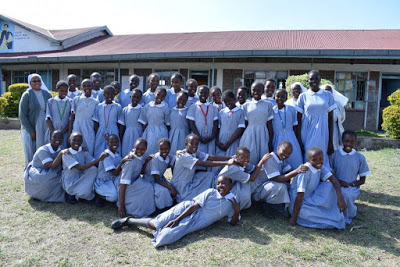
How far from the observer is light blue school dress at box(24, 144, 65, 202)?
3889mm

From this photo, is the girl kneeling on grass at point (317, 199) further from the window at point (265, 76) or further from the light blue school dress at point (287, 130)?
the window at point (265, 76)

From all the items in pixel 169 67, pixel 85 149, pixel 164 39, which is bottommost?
pixel 85 149

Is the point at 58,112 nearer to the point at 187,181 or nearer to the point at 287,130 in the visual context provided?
the point at 187,181

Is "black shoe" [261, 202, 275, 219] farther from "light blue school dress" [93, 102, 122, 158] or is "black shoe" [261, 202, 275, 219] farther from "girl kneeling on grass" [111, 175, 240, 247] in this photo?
"light blue school dress" [93, 102, 122, 158]

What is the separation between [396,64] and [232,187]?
9.79 m

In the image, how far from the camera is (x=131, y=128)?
176 inches

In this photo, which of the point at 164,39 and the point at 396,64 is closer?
the point at 396,64

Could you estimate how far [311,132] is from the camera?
392 cm

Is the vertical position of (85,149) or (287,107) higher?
(287,107)

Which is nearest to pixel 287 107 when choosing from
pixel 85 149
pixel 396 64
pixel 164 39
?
pixel 85 149

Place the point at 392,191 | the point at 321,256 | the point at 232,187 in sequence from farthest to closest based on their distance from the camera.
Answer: the point at 392,191 < the point at 232,187 < the point at 321,256

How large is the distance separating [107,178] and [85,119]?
100 centimetres

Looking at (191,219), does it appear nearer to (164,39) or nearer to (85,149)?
(85,149)

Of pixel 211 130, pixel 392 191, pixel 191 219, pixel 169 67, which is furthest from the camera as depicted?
pixel 169 67
